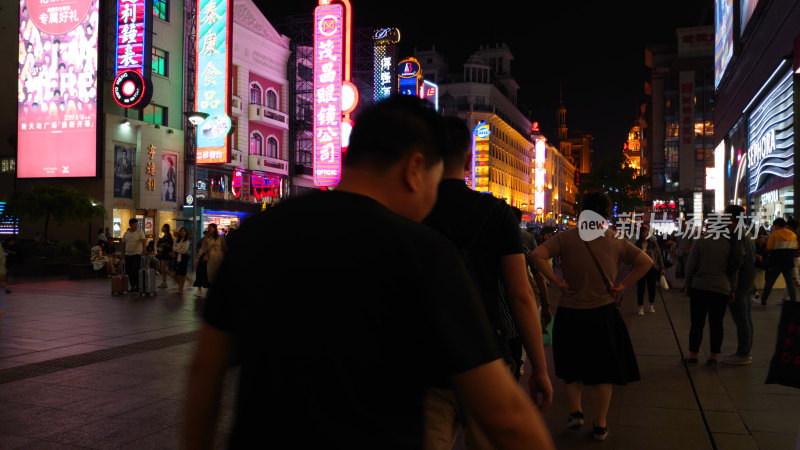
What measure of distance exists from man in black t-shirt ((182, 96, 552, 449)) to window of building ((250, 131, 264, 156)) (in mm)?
36855

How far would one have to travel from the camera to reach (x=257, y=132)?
37719 mm

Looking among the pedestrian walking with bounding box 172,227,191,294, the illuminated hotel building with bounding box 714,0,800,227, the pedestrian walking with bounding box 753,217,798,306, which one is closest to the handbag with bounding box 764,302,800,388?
the pedestrian walking with bounding box 753,217,798,306

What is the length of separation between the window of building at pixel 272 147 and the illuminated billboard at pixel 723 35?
24915 mm

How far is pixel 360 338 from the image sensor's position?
4.55ft

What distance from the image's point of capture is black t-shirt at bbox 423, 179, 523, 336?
3.11 m

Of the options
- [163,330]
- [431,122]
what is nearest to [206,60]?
[163,330]

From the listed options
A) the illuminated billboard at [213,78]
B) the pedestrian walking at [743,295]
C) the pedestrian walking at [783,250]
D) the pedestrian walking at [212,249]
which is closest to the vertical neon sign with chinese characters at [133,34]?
the illuminated billboard at [213,78]

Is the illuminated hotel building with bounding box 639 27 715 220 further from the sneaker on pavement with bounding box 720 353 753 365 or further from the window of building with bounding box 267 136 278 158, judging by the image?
the sneaker on pavement with bounding box 720 353 753 365

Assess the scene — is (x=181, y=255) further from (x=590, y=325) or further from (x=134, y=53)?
(x=134, y=53)

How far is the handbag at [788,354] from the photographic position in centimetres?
380

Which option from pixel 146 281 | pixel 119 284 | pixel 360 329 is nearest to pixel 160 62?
pixel 119 284

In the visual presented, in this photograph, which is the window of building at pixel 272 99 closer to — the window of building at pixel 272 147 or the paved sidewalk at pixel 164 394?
the window of building at pixel 272 147

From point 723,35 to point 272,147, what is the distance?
82.7 feet

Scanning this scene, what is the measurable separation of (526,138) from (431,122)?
10331cm
